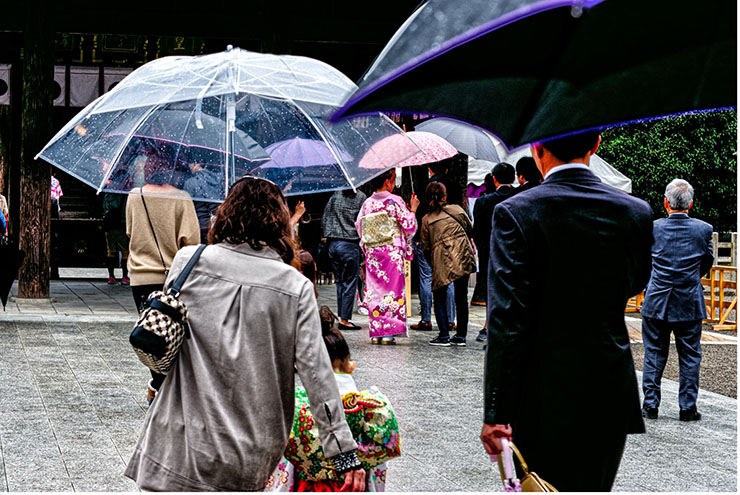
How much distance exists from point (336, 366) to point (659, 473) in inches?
98.1

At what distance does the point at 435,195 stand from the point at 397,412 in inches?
153

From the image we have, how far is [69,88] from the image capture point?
17.6m

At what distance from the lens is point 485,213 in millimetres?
9750

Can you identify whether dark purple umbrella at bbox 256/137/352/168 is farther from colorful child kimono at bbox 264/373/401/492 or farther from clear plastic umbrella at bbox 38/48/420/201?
colorful child kimono at bbox 264/373/401/492

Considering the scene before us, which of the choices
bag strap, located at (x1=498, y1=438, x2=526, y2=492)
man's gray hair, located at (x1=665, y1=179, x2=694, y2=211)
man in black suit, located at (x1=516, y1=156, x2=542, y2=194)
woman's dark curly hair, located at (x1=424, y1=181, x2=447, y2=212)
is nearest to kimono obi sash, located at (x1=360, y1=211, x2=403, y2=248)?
woman's dark curly hair, located at (x1=424, y1=181, x2=447, y2=212)

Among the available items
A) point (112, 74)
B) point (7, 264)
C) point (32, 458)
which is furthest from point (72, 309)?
point (32, 458)

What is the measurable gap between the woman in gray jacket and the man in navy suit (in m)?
4.53

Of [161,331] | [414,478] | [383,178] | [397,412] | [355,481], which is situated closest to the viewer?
[161,331]

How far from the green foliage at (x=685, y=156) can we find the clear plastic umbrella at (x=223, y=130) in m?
21.3

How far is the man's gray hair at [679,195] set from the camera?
7246 millimetres

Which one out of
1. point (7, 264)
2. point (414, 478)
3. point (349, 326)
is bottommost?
point (349, 326)

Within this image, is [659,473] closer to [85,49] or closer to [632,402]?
[632,402]

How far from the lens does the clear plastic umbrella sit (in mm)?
5262

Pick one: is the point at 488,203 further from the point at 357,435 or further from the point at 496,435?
the point at 496,435
